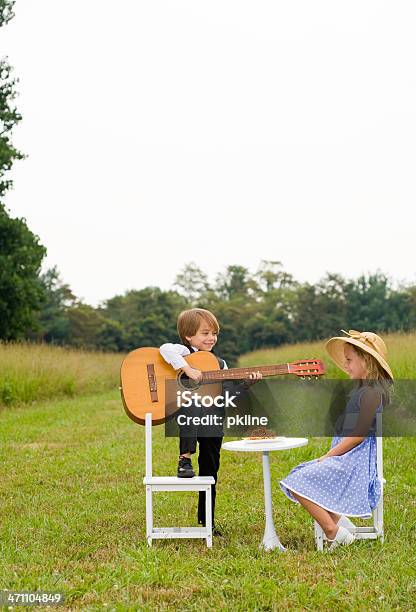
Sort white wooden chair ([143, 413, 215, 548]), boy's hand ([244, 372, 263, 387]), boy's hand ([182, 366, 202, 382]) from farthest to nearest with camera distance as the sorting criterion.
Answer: boy's hand ([182, 366, 202, 382]) < boy's hand ([244, 372, 263, 387]) < white wooden chair ([143, 413, 215, 548])

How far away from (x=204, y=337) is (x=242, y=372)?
40 centimetres

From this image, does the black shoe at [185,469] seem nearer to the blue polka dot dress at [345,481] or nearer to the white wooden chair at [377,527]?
the blue polka dot dress at [345,481]

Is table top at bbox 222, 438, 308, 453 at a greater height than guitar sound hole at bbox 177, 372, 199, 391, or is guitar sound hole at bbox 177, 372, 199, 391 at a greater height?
guitar sound hole at bbox 177, 372, 199, 391

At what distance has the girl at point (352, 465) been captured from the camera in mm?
4828

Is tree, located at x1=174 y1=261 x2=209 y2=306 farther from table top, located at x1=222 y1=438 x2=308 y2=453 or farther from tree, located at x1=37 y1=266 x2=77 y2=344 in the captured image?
table top, located at x1=222 y1=438 x2=308 y2=453

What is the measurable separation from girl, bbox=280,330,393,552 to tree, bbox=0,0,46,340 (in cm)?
1823

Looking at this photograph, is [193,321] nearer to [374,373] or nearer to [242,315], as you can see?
[374,373]

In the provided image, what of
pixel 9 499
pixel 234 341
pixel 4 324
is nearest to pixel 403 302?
pixel 234 341

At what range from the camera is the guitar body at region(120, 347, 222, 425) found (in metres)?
5.30

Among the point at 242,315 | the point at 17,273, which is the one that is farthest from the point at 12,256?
the point at 242,315

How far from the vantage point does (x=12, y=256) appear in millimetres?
22578

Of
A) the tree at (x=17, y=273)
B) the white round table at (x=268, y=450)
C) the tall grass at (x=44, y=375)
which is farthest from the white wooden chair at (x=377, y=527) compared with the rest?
the tree at (x=17, y=273)

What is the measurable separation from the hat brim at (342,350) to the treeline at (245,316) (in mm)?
32365

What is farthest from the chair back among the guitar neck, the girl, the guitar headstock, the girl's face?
the girl's face
